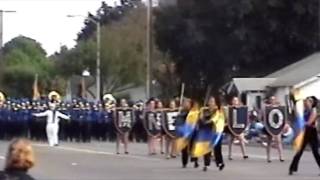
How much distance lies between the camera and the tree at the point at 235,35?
198 feet

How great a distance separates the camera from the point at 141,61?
77.8 m

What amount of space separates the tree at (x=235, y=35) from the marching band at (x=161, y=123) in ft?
65.8

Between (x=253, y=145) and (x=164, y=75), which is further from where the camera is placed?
(x=164, y=75)

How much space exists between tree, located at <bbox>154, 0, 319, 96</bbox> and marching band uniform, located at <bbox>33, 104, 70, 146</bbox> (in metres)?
22.9

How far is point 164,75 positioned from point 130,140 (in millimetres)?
33801

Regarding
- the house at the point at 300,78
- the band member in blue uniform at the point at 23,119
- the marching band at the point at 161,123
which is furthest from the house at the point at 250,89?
the band member in blue uniform at the point at 23,119

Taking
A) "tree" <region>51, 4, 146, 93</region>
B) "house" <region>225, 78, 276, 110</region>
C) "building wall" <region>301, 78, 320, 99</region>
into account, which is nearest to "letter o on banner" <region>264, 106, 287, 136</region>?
"building wall" <region>301, 78, 320, 99</region>

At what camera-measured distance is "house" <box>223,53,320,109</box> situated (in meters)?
55.5

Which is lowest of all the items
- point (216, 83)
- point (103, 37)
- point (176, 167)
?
point (176, 167)

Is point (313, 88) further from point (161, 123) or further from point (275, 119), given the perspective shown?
point (275, 119)

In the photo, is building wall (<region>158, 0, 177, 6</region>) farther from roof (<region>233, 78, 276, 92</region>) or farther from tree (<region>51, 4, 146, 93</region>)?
tree (<region>51, 4, 146, 93</region>)

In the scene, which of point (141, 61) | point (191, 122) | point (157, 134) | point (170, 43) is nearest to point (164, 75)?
point (141, 61)

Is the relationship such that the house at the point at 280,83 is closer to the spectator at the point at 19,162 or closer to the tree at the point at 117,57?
the tree at the point at 117,57

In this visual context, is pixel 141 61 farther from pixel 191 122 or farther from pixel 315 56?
pixel 191 122
